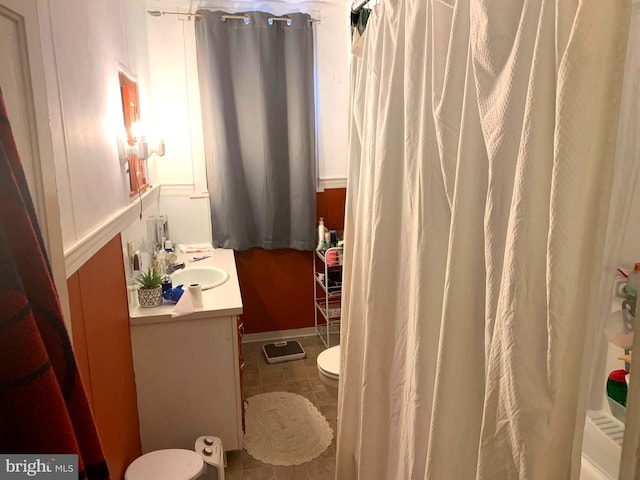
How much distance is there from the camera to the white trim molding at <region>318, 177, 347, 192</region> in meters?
3.48

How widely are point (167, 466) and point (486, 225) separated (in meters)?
1.53

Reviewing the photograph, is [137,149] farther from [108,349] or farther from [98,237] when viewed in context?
[108,349]

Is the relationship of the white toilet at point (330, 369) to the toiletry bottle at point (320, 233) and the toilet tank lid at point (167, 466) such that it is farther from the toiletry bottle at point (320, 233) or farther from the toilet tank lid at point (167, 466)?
Result: the toiletry bottle at point (320, 233)

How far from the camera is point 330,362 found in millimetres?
2391

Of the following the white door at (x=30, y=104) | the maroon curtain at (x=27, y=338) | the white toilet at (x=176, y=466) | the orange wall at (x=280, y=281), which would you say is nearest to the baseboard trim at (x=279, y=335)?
the orange wall at (x=280, y=281)

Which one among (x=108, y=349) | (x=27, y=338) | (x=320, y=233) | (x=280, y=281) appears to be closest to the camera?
(x=27, y=338)

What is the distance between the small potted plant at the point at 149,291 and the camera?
7.14 ft

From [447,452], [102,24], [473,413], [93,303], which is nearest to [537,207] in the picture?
[473,413]

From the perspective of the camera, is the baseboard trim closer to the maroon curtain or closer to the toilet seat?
the toilet seat

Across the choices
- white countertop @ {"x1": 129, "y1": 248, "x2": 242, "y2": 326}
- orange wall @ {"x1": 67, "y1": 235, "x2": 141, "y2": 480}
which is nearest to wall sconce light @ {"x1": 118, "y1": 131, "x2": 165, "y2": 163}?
orange wall @ {"x1": 67, "y1": 235, "x2": 141, "y2": 480}

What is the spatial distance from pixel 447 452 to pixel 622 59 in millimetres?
890

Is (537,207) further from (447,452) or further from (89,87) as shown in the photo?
(89,87)

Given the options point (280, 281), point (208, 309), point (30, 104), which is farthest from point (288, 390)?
point (30, 104)

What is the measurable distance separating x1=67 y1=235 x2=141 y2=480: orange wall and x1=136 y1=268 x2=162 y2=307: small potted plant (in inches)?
4.6
